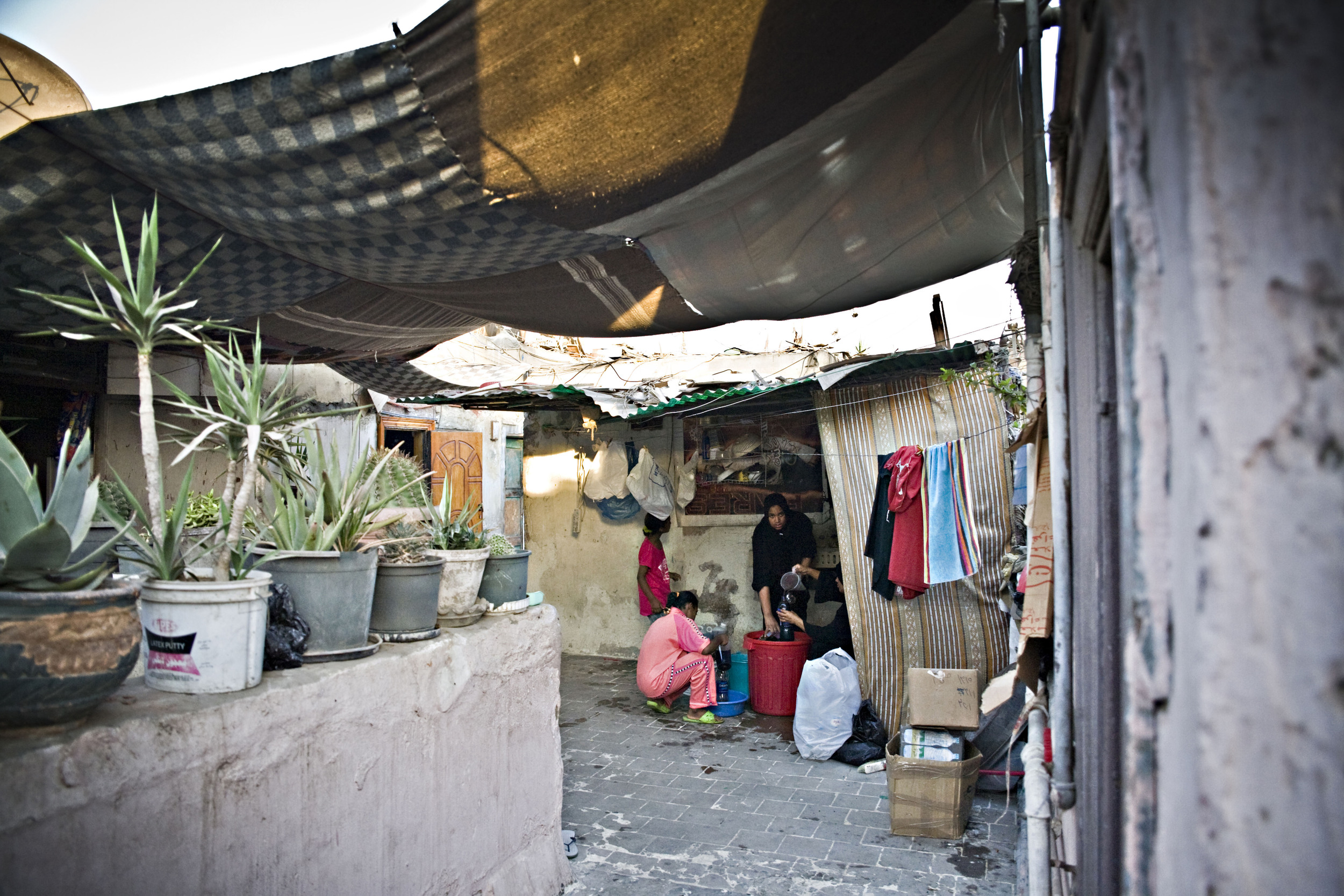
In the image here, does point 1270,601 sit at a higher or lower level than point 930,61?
lower

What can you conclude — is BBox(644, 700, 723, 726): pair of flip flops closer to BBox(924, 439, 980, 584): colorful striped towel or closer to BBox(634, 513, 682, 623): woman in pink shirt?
BBox(634, 513, 682, 623): woman in pink shirt

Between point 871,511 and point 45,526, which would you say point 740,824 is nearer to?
point 871,511

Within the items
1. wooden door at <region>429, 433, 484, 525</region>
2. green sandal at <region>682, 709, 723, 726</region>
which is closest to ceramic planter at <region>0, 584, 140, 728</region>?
green sandal at <region>682, 709, 723, 726</region>

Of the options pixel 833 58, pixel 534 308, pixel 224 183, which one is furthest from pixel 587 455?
pixel 833 58

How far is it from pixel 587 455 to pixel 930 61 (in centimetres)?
789

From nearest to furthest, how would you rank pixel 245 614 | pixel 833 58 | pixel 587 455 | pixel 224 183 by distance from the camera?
pixel 245 614, pixel 833 58, pixel 224 183, pixel 587 455

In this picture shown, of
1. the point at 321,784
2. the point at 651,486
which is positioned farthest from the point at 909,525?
the point at 321,784

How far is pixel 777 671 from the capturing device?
7.91 m

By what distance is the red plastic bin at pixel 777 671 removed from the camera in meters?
7.84

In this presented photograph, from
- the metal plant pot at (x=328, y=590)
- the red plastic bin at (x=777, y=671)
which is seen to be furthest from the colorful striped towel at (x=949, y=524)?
the metal plant pot at (x=328, y=590)

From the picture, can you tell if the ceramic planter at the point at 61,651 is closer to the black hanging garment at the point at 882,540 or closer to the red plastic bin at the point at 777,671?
the black hanging garment at the point at 882,540

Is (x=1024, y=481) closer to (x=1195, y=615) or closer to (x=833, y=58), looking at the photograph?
(x=833, y=58)

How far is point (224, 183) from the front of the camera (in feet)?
10.2

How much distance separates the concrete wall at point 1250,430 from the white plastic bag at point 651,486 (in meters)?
8.64
